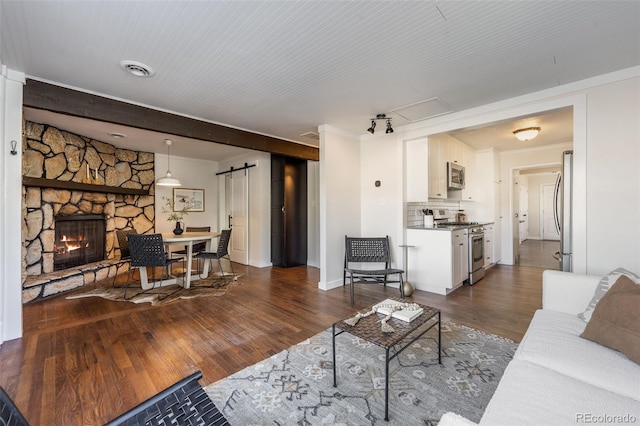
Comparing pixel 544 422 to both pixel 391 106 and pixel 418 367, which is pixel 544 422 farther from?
pixel 391 106

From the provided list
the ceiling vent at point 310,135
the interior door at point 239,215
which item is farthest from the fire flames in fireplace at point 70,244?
the ceiling vent at point 310,135

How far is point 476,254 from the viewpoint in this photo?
4.33m

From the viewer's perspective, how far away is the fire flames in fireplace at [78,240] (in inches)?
168

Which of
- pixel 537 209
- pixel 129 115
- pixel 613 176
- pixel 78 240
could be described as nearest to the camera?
pixel 613 176

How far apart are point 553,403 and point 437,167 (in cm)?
364

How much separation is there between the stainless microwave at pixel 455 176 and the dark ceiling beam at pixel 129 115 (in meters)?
2.99

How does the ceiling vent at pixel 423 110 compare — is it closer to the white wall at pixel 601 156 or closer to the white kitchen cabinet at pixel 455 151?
the white wall at pixel 601 156

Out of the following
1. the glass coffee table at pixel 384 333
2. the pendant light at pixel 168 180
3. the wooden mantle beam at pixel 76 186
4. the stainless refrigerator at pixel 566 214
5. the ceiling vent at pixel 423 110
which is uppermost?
the ceiling vent at pixel 423 110

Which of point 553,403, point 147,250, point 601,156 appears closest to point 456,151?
point 601,156

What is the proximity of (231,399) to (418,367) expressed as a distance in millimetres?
1306

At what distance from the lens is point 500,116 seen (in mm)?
3172

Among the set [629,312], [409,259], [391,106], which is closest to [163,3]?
[391,106]

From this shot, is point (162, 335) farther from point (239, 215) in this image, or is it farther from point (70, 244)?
point (239, 215)

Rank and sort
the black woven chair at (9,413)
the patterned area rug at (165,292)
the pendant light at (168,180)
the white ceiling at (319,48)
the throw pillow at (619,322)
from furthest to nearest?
the pendant light at (168,180)
the patterned area rug at (165,292)
the white ceiling at (319,48)
the throw pillow at (619,322)
the black woven chair at (9,413)
